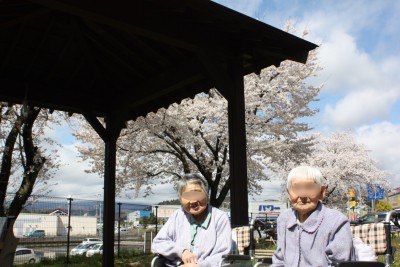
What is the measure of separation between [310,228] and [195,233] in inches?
34.2

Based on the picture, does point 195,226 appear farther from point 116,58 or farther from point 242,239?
point 116,58

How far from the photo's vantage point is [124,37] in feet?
17.0

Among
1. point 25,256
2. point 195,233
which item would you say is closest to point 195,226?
point 195,233

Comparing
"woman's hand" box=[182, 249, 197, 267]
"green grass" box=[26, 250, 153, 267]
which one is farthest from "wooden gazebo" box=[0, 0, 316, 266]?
"green grass" box=[26, 250, 153, 267]

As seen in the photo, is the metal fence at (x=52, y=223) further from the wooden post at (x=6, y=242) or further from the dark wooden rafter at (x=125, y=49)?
the dark wooden rafter at (x=125, y=49)

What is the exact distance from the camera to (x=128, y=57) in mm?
5574

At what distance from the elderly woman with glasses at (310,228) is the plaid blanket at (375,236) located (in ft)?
2.61

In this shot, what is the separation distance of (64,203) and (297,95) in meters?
8.57

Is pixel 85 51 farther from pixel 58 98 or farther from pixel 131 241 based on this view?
pixel 131 241

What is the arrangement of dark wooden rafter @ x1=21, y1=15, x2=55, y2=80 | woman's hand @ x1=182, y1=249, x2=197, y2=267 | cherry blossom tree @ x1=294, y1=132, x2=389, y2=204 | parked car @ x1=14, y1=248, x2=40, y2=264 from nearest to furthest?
1. woman's hand @ x1=182, y1=249, x2=197, y2=267
2. dark wooden rafter @ x1=21, y1=15, x2=55, y2=80
3. parked car @ x1=14, y1=248, x2=40, y2=264
4. cherry blossom tree @ x1=294, y1=132, x2=389, y2=204

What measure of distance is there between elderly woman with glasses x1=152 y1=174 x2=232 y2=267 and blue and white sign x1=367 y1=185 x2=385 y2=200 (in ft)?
73.7

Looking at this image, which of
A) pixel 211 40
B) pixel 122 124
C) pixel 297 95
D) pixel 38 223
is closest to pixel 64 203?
pixel 38 223

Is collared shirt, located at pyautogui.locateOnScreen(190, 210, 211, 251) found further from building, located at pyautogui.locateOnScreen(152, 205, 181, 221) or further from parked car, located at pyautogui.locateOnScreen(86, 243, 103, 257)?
building, located at pyautogui.locateOnScreen(152, 205, 181, 221)

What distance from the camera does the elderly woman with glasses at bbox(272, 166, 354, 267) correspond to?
199 centimetres
